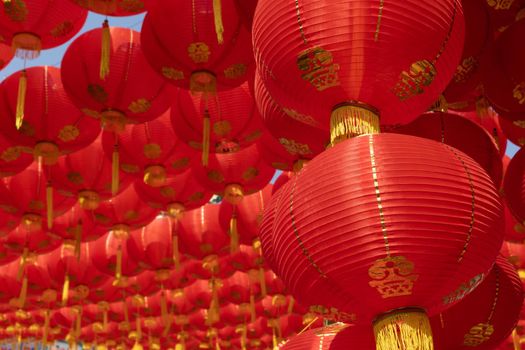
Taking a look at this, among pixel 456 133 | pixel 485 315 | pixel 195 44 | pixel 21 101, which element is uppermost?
pixel 21 101

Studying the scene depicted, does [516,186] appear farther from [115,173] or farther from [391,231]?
[115,173]

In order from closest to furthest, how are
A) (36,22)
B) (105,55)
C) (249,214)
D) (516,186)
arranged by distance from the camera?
(516,186) → (105,55) → (36,22) → (249,214)

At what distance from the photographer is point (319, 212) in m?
1.67

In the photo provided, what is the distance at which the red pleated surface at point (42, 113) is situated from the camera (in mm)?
4090

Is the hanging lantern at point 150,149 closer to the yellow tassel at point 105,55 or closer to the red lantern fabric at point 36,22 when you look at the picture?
the red lantern fabric at point 36,22

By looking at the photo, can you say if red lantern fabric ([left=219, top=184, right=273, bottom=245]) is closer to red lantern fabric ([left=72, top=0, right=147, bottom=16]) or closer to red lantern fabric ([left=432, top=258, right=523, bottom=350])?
red lantern fabric ([left=72, top=0, right=147, bottom=16])

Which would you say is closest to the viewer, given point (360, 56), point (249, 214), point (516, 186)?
point (360, 56)

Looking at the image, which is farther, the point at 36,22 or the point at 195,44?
the point at 36,22

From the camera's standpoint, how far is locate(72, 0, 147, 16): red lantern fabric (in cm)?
329

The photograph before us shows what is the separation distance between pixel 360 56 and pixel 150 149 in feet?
9.82

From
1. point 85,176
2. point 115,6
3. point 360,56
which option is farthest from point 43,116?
point 360,56

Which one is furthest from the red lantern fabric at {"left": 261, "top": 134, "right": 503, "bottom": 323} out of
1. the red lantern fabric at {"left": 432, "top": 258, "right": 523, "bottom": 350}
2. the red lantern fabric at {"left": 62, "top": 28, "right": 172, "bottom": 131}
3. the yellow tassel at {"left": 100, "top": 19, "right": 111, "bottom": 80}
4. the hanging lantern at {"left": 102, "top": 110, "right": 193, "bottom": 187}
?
the hanging lantern at {"left": 102, "top": 110, "right": 193, "bottom": 187}

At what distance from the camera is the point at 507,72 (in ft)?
→ 9.68

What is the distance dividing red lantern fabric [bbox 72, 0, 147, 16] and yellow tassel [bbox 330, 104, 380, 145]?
1755 mm
